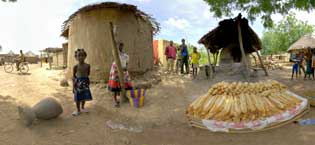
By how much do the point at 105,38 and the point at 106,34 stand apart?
14 centimetres

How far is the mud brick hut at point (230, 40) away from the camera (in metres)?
11.1

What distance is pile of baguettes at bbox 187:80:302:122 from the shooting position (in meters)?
4.68

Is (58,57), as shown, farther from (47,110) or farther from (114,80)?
(47,110)

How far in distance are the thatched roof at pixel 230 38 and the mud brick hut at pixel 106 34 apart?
3.04 meters

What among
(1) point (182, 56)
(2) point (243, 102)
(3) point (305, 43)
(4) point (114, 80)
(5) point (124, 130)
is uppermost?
(3) point (305, 43)

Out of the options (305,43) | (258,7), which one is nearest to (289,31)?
(305,43)

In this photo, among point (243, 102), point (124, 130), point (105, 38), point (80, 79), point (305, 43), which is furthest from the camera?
point (305, 43)

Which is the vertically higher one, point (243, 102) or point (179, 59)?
point (179, 59)

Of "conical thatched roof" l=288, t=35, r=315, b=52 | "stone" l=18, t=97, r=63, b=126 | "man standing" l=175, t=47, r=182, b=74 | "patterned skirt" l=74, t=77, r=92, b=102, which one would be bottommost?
"stone" l=18, t=97, r=63, b=126

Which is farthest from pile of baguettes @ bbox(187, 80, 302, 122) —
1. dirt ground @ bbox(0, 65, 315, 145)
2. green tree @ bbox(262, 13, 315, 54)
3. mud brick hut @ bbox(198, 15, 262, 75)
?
green tree @ bbox(262, 13, 315, 54)

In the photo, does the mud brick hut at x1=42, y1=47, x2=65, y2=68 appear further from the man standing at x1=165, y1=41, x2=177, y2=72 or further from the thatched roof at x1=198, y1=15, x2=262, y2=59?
the thatched roof at x1=198, y1=15, x2=262, y2=59

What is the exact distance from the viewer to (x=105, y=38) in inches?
371

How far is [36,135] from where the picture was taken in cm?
462

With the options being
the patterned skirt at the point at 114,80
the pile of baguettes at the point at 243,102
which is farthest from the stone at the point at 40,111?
the pile of baguettes at the point at 243,102
